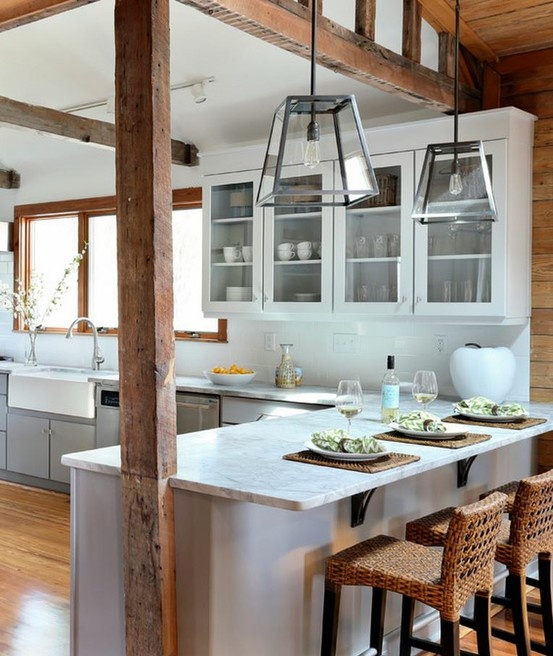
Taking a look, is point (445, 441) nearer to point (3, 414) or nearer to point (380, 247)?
point (380, 247)

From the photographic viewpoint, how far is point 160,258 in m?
2.37

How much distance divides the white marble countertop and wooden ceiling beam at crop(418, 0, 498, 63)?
2091mm

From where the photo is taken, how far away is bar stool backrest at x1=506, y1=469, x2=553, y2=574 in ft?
8.96

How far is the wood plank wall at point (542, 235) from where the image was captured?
420 cm

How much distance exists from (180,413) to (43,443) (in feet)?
4.38

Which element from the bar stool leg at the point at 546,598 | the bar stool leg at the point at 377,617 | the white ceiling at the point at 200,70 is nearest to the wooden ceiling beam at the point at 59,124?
the white ceiling at the point at 200,70

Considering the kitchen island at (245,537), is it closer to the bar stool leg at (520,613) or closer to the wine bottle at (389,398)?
the wine bottle at (389,398)

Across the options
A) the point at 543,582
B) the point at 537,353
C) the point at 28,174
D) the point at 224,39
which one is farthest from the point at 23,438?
the point at 543,582

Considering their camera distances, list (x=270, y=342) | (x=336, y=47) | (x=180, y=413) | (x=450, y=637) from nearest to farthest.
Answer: (x=450, y=637)
(x=336, y=47)
(x=180, y=413)
(x=270, y=342)

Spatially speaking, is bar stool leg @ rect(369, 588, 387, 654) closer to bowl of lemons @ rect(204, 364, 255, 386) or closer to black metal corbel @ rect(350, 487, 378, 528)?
black metal corbel @ rect(350, 487, 378, 528)

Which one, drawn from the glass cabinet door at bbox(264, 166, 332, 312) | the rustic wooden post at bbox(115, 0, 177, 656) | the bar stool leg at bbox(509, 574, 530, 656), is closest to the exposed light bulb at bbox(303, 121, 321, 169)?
the rustic wooden post at bbox(115, 0, 177, 656)

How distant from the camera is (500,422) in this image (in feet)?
11.2

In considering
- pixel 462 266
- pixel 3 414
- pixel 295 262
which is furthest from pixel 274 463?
pixel 3 414

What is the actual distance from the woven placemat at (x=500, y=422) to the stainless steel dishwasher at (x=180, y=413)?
1.73 m
